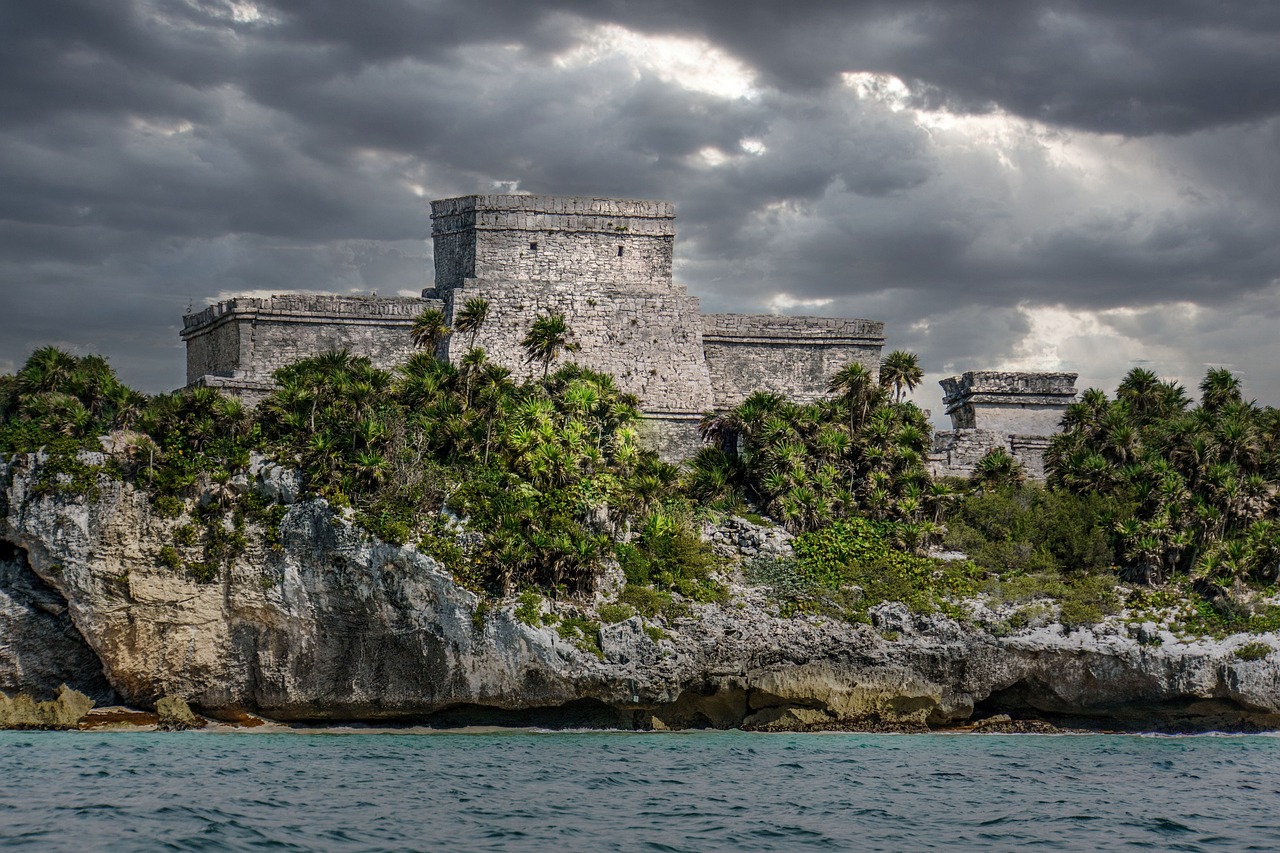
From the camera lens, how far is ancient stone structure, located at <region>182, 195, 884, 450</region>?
3919 cm

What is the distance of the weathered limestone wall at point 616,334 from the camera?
3984 cm

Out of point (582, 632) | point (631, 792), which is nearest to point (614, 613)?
point (582, 632)

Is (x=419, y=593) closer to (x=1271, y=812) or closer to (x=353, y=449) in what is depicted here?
(x=353, y=449)

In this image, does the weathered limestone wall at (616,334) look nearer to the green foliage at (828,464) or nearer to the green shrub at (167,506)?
the green foliage at (828,464)

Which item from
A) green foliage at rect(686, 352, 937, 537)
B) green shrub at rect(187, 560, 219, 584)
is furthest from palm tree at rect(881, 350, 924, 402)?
green shrub at rect(187, 560, 219, 584)

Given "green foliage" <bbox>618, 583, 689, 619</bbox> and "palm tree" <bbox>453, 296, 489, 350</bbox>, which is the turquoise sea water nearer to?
"green foliage" <bbox>618, 583, 689, 619</bbox>

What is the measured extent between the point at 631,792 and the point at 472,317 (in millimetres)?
18378

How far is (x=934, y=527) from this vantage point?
34594 millimetres

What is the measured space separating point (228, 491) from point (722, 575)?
37.4 feet

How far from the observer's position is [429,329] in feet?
124

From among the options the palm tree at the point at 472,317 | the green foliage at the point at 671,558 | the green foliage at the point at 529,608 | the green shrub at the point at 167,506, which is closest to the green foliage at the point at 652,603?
the green foliage at the point at 671,558

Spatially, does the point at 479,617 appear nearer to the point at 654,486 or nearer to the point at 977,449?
the point at 654,486

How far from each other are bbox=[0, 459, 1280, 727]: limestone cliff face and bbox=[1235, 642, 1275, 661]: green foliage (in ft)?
0.73

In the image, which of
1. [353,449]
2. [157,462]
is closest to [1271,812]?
[353,449]
